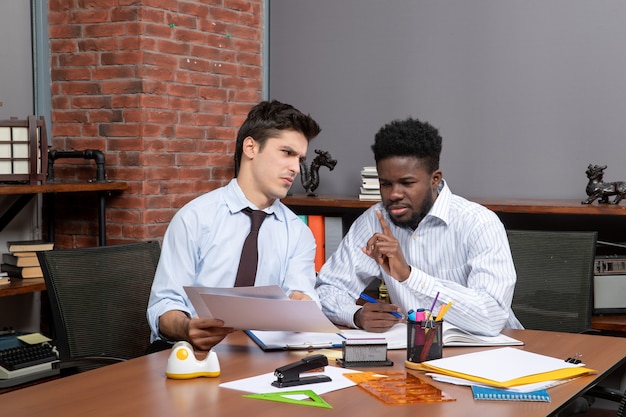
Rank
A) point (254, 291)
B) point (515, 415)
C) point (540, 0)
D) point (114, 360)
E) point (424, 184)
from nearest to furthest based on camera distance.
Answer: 1. point (515, 415)
2. point (254, 291)
3. point (114, 360)
4. point (424, 184)
5. point (540, 0)

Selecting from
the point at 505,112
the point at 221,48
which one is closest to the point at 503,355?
the point at 505,112

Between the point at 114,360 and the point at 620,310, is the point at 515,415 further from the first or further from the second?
the point at 620,310

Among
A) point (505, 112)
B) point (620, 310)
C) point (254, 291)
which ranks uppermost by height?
point (505, 112)

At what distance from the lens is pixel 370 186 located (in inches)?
147

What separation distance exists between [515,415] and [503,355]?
0.43 m

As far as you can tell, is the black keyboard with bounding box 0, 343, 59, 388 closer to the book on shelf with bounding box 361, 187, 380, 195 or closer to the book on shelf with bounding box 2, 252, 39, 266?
the book on shelf with bounding box 2, 252, 39, 266

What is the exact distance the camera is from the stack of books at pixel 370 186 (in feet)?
12.2

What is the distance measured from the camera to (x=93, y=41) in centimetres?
380

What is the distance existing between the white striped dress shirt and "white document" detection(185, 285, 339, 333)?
0.40 metres

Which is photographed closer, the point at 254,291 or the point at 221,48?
the point at 254,291

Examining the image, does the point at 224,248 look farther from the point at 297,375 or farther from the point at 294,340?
the point at 297,375

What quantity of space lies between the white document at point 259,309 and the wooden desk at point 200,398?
→ 88 mm

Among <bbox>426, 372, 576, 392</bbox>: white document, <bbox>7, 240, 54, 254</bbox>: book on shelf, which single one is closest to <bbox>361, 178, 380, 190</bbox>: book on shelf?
<bbox>7, 240, 54, 254</bbox>: book on shelf

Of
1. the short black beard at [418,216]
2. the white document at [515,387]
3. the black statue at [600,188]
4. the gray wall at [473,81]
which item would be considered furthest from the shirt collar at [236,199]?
the gray wall at [473,81]
